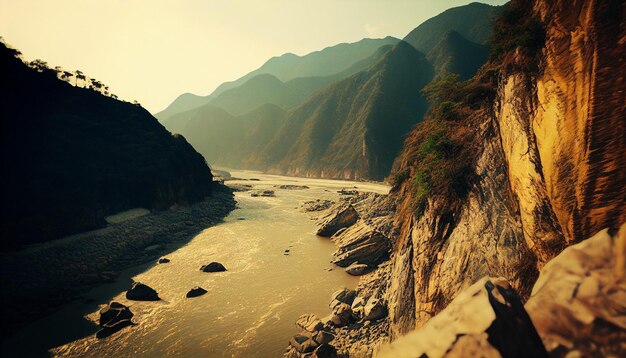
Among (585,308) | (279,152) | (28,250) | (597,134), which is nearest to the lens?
(585,308)

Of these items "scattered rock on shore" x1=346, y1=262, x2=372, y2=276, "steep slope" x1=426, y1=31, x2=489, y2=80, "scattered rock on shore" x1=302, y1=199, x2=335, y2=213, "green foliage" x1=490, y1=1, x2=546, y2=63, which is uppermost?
"steep slope" x1=426, y1=31, x2=489, y2=80

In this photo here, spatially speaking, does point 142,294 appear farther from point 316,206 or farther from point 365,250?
point 316,206

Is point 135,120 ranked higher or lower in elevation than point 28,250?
higher

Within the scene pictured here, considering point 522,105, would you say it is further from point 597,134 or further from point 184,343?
point 184,343

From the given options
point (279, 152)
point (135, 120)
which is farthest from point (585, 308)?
point (279, 152)

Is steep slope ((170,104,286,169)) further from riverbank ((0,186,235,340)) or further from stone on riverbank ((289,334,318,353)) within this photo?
stone on riverbank ((289,334,318,353))

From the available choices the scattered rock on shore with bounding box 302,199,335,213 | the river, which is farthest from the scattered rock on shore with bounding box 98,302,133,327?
the scattered rock on shore with bounding box 302,199,335,213

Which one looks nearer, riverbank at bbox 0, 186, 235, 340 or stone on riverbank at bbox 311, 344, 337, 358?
stone on riverbank at bbox 311, 344, 337, 358
